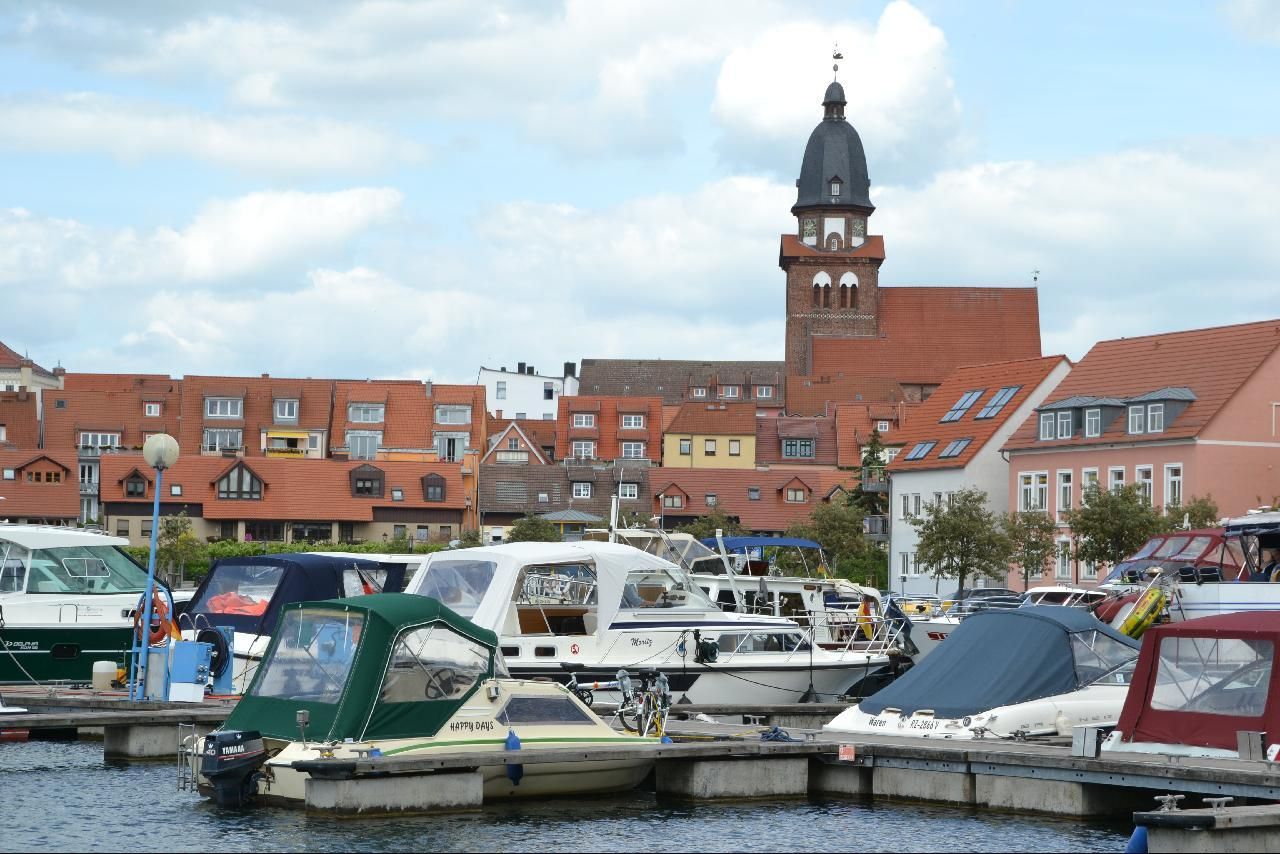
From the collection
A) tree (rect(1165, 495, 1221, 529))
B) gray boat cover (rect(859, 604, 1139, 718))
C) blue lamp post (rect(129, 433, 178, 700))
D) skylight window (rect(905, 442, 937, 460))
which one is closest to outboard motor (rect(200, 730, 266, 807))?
blue lamp post (rect(129, 433, 178, 700))

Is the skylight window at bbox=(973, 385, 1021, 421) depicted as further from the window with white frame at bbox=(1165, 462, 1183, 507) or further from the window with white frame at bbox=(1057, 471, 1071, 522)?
the window with white frame at bbox=(1165, 462, 1183, 507)

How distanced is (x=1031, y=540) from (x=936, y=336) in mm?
96219

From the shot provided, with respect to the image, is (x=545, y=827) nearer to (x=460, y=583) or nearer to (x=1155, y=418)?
(x=460, y=583)

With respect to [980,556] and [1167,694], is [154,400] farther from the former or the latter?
[1167,694]

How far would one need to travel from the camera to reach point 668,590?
38.1m

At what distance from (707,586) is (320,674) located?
2029 cm

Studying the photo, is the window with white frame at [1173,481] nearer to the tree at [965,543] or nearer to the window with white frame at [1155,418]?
the window with white frame at [1155,418]

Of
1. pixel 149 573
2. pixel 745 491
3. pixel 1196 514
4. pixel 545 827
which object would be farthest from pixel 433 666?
pixel 745 491

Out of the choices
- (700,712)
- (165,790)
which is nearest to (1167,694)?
(700,712)

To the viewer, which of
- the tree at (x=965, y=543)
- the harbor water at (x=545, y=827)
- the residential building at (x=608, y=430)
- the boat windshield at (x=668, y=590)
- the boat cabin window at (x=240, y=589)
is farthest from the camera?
the residential building at (x=608, y=430)

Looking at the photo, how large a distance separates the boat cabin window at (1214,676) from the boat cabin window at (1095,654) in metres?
3.16

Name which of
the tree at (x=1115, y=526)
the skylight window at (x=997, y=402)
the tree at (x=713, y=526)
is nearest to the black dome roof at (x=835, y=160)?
the tree at (x=713, y=526)

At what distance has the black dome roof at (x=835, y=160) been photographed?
512 ft

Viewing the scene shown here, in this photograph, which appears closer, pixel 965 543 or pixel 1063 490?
pixel 965 543
